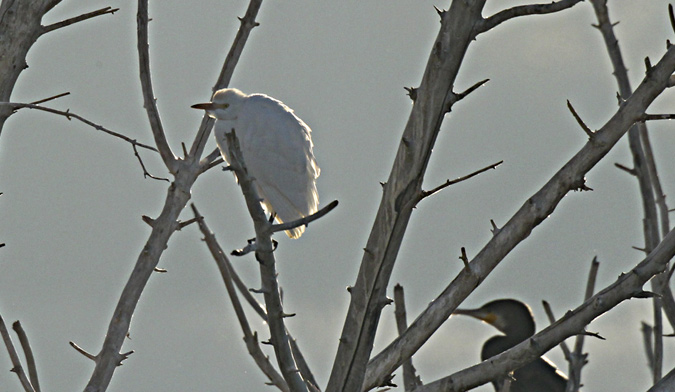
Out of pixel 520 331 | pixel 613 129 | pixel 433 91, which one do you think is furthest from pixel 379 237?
pixel 520 331

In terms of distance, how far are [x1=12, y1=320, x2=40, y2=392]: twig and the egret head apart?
209cm

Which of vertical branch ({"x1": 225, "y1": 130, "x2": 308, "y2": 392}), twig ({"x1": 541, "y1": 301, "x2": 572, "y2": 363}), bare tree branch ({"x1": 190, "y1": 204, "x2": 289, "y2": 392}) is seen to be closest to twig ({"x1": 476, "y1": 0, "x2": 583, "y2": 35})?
vertical branch ({"x1": 225, "y1": 130, "x2": 308, "y2": 392})

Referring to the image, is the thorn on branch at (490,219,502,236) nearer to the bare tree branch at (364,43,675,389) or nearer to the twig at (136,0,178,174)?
the bare tree branch at (364,43,675,389)

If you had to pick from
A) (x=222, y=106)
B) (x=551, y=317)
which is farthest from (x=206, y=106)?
(x=551, y=317)

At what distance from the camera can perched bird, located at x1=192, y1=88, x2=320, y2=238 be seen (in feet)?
22.9

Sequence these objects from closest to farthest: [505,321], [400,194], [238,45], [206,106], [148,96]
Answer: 1. [400,194]
2. [148,96]
3. [238,45]
4. [206,106]
5. [505,321]

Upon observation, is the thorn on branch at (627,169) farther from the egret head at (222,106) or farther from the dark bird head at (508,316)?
the dark bird head at (508,316)

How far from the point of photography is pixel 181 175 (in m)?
5.63

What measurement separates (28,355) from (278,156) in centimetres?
269

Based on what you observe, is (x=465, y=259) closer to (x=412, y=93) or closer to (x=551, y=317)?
(x=412, y=93)

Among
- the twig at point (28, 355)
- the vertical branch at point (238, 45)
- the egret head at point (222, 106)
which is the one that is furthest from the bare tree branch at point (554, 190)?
the egret head at point (222, 106)

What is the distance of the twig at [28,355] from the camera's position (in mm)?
4902

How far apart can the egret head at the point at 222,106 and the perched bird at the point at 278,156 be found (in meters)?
0.20

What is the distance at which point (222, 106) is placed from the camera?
6.53m
